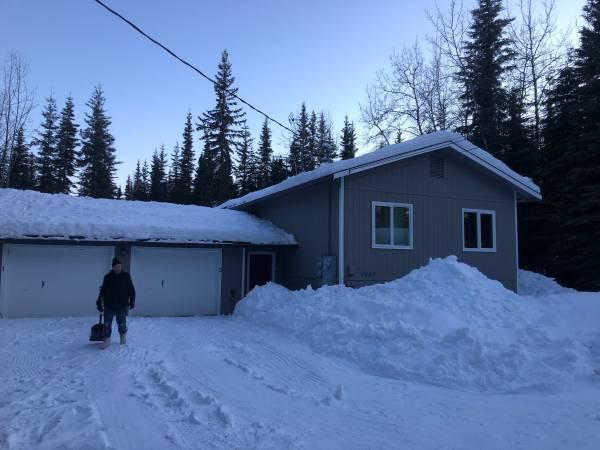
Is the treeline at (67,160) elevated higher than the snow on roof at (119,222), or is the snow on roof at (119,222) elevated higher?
the treeline at (67,160)

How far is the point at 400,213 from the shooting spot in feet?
48.3

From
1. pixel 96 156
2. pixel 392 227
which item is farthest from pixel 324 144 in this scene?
pixel 392 227

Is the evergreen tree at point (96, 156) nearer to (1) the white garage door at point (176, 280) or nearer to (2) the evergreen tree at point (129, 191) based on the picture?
(2) the evergreen tree at point (129, 191)

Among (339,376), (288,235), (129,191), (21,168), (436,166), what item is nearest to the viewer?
(339,376)

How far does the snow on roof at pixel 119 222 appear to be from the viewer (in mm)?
13592

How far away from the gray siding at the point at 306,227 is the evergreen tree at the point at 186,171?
33.3m

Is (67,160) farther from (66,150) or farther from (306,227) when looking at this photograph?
(306,227)

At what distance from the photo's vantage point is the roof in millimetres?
13320

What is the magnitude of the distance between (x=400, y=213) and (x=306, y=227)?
3.11 metres

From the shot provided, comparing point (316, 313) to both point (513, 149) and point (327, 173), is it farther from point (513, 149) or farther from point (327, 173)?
point (513, 149)

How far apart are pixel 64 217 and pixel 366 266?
30.4 feet

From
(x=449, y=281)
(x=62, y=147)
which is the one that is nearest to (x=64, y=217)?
(x=449, y=281)

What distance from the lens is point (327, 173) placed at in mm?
13086

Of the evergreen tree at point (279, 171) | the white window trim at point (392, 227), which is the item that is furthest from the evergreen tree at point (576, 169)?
the evergreen tree at point (279, 171)
